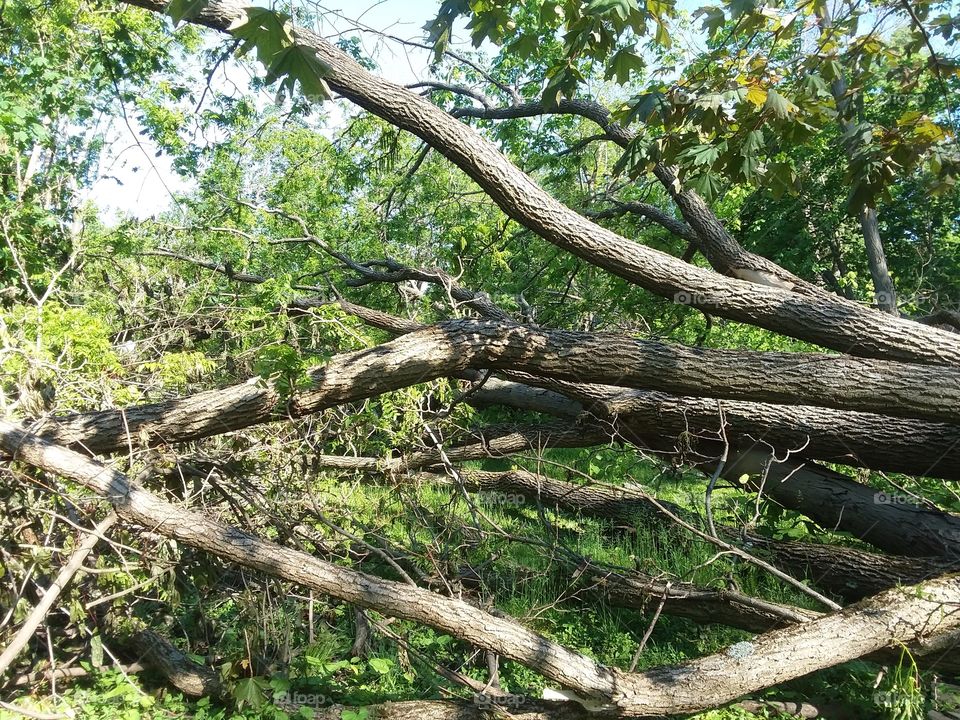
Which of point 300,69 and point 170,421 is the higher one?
point 300,69

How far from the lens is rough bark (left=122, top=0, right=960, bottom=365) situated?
4340 mm

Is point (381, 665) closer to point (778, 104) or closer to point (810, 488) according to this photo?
point (810, 488)

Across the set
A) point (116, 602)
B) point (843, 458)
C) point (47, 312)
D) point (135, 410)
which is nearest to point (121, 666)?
point (116, 602)

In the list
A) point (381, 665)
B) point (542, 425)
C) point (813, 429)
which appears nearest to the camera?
point (381, 665)

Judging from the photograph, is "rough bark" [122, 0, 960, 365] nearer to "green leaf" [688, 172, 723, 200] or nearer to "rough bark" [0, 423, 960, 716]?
"green leaf" [688, 172, 723, 200]

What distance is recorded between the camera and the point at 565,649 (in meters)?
3.30

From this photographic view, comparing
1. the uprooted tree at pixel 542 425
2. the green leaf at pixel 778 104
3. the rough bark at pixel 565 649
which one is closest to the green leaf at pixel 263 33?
the uprooted tree at pixel 542 425

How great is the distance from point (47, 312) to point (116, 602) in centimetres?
171

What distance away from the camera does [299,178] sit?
390 inches

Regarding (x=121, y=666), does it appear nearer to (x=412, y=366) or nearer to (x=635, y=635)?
(x=412, y=366)

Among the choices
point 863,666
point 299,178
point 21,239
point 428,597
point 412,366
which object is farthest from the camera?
point 299,178

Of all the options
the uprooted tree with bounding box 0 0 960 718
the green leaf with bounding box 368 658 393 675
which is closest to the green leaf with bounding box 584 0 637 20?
the uprooted tree with bounding box 0 0 960 718

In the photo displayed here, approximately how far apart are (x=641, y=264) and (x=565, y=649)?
2.36m

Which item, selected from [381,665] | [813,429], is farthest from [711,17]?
[381,665]
